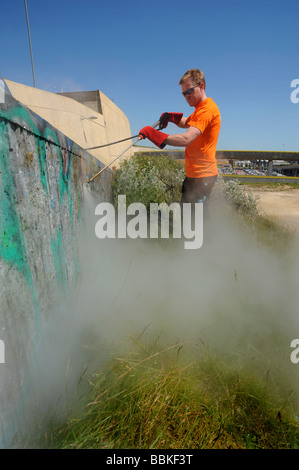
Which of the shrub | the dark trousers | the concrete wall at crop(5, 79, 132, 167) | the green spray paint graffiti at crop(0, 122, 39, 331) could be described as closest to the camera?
the green spray paint graffiti at crop(0, 122, 39, 331)

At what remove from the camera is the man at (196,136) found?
2.80 metres

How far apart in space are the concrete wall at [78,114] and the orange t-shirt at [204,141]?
3360 mm

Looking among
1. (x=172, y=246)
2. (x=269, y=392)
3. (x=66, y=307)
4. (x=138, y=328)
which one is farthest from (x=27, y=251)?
(x=172, y=246)

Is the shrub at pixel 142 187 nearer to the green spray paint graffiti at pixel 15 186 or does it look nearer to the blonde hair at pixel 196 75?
the blonde hair at pixel 196 75

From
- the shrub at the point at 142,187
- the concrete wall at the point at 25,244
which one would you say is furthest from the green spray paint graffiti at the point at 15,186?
the shrub at the point at 142,187

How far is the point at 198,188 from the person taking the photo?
3.35 metres

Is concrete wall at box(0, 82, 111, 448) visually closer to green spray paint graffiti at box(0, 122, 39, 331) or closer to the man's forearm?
green spray paint graffiti at box(0, 122, 39, 331)

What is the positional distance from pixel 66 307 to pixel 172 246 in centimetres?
208

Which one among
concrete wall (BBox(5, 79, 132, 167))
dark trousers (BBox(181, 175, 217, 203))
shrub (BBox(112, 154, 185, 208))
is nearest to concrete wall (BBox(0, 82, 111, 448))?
dark trousers (BBox(181, 175, 217, 203))

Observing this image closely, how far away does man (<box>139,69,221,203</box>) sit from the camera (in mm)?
2803

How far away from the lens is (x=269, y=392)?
5.46ft

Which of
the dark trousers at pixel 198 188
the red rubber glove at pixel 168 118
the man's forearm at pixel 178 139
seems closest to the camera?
the man's forearm at pixel 178 139

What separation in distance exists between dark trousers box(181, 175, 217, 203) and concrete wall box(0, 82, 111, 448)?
186 centimetres
